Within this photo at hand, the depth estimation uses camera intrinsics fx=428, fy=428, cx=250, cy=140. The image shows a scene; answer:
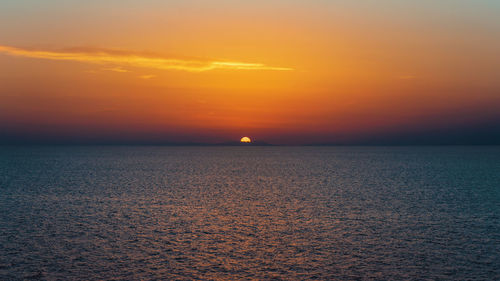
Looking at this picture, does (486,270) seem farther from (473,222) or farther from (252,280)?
(473,222)

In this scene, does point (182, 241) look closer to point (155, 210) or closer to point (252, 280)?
point (252, 280)

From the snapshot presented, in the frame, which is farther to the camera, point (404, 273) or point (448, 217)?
point (448, 217)

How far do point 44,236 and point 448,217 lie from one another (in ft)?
127

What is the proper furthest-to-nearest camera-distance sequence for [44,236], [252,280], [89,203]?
[89,203] → [44,236] → [252,280]

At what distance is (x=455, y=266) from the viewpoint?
2658 centimetres

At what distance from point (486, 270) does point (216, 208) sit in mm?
31785

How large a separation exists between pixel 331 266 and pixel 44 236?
23.0 m

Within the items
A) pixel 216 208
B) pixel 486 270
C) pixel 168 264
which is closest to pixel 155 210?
pixel 216 208

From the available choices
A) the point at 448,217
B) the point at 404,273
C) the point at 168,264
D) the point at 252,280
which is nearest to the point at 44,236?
the point at 168,264

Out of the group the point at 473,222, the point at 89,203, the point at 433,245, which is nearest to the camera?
the point at 433,245

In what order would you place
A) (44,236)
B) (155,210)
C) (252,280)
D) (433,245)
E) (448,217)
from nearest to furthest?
(252,280) → (433,245) → (44,236) → (448,217) → (155,210)

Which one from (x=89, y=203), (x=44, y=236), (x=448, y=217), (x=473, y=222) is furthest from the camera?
(x=89, y=203)

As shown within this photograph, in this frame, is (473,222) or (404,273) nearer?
(404,273)

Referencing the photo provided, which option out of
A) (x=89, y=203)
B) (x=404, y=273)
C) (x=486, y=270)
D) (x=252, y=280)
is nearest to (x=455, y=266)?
(x=486, y=270)
